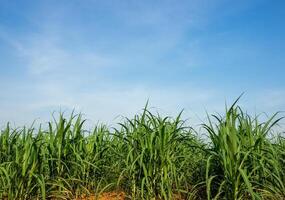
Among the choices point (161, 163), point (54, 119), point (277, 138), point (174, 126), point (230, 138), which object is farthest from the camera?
point (277, 138)

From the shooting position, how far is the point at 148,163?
4086mm

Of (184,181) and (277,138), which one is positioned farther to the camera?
(277,138)

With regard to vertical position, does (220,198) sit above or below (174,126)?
below

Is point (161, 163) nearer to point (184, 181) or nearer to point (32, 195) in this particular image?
point (184, 181)

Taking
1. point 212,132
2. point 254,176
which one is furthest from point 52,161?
point 254,176

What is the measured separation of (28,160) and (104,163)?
105 cm

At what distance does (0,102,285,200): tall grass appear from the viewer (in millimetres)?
3834

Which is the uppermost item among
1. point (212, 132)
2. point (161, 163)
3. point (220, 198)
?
point (212, 132)

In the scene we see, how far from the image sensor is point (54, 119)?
191 inches

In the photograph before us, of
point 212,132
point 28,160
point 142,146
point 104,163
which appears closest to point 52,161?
point 28,160

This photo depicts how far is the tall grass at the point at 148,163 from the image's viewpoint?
12.6 feet

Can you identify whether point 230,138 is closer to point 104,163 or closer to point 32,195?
point 104,163

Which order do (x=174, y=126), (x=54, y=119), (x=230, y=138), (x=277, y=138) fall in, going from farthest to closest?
1. (x=277, y=138)
2. (x=54, y=119)
3. (x=174, y=126)
4. (x=230, y=138)

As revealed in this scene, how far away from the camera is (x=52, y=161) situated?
4496mm
